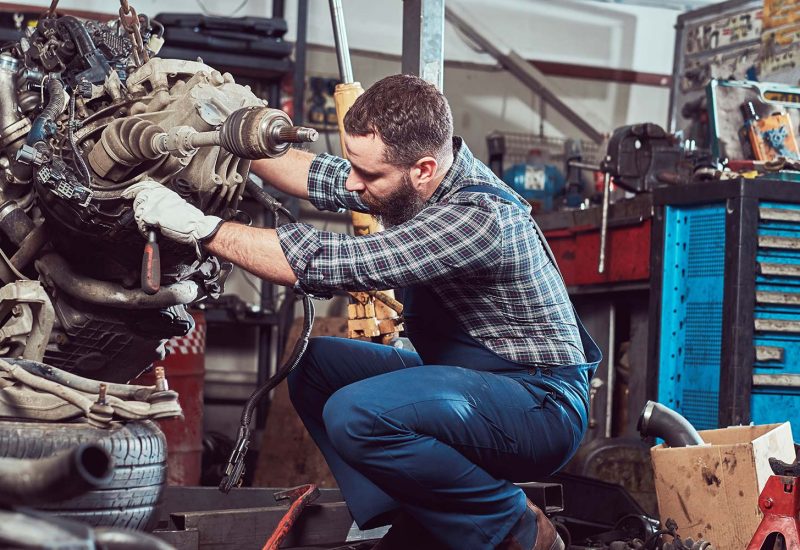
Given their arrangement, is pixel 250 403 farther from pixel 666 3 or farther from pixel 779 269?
pixel 666 3

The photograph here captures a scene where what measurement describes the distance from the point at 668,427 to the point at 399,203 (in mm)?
978

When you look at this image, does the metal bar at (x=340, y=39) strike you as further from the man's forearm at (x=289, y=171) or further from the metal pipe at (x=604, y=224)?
the metal pipe at (x=604, y=224)

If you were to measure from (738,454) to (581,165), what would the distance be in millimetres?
2200

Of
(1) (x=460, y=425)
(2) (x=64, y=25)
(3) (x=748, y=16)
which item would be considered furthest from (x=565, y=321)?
(3) (x=748, y=16)

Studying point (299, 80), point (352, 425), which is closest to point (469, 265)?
point (352, 425)

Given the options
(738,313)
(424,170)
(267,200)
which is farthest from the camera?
(738,313)

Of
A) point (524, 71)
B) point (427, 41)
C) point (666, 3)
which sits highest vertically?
point (666, 3)

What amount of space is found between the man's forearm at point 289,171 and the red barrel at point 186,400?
76.7 inches

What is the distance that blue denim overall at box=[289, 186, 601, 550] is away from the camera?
201 centimetres

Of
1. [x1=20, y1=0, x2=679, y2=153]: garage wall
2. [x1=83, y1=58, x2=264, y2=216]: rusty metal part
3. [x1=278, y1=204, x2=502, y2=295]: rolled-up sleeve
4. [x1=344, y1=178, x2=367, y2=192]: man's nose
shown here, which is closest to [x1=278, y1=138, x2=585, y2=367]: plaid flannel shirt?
[x1=278, y1=204, x2=502, y2=295]: rolled-up sleeve

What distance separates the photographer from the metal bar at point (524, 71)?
5992 mm

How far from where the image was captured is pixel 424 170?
6.98ft

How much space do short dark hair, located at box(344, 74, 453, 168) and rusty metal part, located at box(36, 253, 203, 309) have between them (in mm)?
498

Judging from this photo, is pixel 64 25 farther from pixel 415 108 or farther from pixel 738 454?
pixel 738 454
